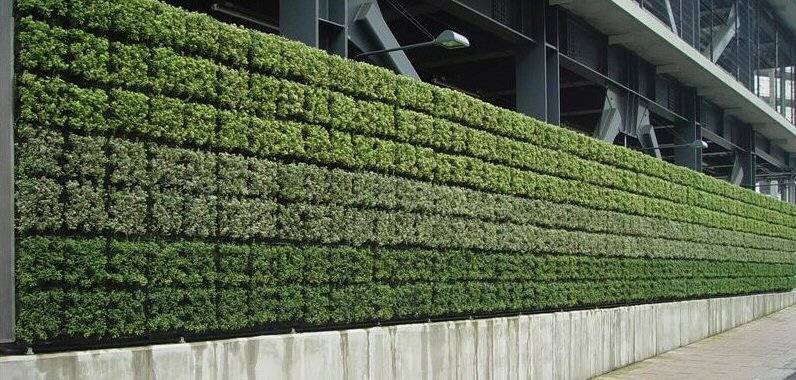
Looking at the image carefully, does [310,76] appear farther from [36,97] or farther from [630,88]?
[630,88]

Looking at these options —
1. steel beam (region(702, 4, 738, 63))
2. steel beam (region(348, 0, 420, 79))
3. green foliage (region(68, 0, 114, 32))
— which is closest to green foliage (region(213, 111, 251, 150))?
green foliage (region(68, 0, 114, 32))

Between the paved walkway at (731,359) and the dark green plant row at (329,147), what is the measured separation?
294 cm

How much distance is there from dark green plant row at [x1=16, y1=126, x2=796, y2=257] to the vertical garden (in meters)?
0.02

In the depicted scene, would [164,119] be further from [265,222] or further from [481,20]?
[481,20]

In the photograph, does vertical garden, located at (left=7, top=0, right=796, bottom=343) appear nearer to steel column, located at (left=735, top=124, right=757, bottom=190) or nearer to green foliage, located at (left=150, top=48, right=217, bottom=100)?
green foliage, located at (left=150, top=48, right=217, bottom=100)

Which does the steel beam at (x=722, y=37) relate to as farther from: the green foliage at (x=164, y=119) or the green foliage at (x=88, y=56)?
the green foliage at (x=88, y=56)

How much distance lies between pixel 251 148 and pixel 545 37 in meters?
9.37

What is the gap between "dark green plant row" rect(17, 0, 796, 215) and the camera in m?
7.39

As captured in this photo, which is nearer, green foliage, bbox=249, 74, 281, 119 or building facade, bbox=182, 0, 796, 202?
green foliage, bbox=249, 74, 281, 119

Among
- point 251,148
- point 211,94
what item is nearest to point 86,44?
point 211,94

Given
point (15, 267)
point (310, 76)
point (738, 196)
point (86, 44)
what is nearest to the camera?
point (15, 267)

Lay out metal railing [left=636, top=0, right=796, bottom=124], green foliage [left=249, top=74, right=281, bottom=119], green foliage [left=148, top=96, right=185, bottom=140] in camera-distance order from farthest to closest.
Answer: metal railing [left=636, top=0, right=796, bottom=124] < green foliage [left=249, top=74, right=281, bottom=119] < green foliage [left=148, top=96, right=185, bottom=140]

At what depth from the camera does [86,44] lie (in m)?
7.24

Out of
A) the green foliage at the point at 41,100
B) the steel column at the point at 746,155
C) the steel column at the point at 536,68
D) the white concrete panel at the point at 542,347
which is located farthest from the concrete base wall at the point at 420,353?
the steel column at the point at 746,155
